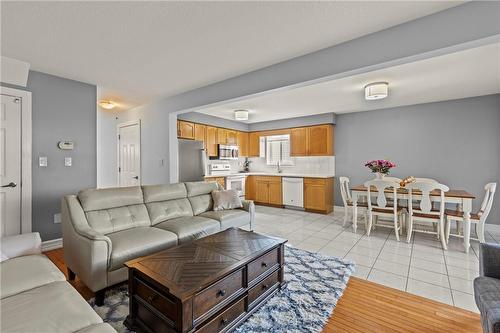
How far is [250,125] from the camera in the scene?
7.20 meters

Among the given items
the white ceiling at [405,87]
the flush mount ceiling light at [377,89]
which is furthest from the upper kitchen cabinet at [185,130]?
the flush mount ceiling light at [377,89]

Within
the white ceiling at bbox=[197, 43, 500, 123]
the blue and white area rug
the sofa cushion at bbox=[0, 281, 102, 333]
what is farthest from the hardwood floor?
the white ceiling at bbox=[197, 43, 500, 123]

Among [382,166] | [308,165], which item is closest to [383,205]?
[382,166]

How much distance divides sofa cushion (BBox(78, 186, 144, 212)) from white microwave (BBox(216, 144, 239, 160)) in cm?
320

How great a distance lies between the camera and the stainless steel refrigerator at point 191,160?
4.91 metres

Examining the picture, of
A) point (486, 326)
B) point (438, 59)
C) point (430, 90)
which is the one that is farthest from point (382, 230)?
point (486, 326)

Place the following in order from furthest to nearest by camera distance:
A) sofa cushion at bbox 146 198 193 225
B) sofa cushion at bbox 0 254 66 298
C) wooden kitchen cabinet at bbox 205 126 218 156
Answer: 1. wooden kitchen cabinet at bbox 205 126 218 156
2. sofa cushion at bbox 146 198 193 225
3. sofa cushion at bbox 0 254 66 298

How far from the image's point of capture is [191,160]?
514cm

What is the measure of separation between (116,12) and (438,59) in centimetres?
347

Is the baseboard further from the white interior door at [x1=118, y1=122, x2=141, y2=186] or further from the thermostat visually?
the white interior door at [x1=118, y1=122, x2=141, y2=186]

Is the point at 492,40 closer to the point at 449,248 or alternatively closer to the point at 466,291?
the point at 466,291

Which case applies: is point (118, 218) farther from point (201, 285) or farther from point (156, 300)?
point (201, 285)

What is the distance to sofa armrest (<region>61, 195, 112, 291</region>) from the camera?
6.35 feet

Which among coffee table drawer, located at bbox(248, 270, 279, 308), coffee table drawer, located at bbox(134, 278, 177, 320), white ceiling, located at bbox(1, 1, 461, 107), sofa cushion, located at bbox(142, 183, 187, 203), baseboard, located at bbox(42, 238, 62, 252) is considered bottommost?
Result: baseboard, located at bbox(42, 238, 62, 252)
